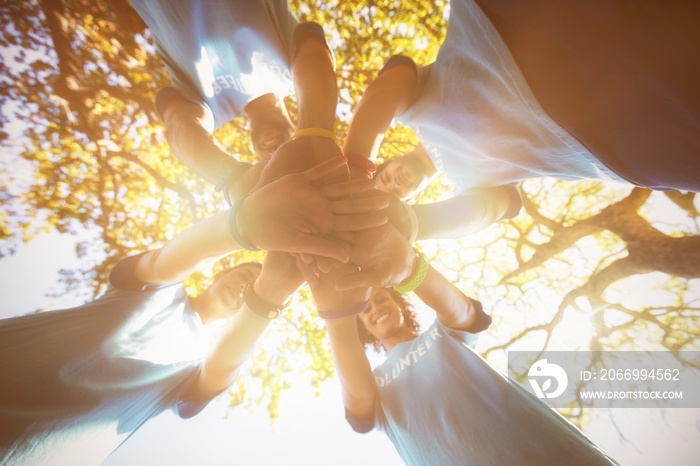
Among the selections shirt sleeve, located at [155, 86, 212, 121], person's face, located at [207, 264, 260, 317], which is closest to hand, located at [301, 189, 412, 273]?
shirt sleeve, located at [155, 86, 212, 121]

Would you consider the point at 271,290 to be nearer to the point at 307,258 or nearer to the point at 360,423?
the point at 307,258

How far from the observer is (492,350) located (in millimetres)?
4949

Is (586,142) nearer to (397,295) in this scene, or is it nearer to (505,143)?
(505,143)

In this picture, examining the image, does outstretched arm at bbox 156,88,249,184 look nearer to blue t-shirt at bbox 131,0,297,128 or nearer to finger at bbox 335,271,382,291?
blue t-shirt at bbox 131,0,297,128

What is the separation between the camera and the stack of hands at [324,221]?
130 cm

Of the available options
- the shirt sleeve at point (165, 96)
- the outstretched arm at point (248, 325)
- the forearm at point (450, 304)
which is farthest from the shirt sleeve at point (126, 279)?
the forearm at point (450, 304)

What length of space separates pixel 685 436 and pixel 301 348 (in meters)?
6.52

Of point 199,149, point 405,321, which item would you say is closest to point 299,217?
point 199,149

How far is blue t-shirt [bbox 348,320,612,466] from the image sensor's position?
1.38 metres

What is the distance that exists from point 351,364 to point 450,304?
2.95ft

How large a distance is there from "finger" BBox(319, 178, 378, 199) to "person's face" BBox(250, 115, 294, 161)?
136 cm

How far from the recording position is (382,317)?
9.82 ft

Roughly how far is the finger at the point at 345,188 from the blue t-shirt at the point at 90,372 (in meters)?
1.58

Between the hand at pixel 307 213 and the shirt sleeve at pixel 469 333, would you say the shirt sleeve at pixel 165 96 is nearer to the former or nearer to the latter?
the hand at pixel 307 213
